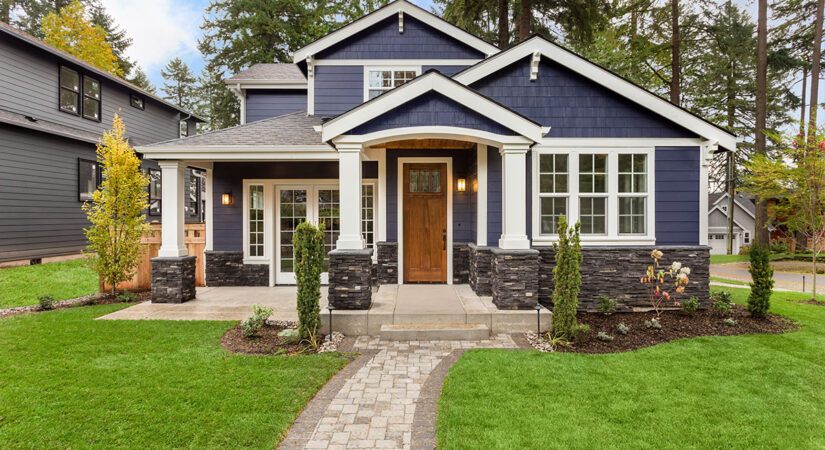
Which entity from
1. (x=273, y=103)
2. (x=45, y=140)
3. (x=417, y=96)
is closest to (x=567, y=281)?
(x=417, y=96)

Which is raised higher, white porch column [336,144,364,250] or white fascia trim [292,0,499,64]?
white fascia trim [292,0,499,64]

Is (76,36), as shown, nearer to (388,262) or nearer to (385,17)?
(385,17)

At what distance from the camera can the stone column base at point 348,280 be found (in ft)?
18.9

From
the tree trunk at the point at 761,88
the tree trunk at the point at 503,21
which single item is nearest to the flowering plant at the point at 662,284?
the tree trunk at the point at 503,21

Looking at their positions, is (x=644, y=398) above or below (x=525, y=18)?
below

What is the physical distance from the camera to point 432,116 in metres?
6.04

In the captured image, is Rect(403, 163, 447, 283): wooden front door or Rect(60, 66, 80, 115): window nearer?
Rect(403, 163, 447, 283): wooden front door

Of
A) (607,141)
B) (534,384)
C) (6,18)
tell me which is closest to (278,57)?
(6,18)

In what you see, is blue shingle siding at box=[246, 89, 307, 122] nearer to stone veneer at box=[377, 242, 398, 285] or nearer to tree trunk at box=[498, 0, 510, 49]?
stone veneer at box=[377, 242, 398, 285]

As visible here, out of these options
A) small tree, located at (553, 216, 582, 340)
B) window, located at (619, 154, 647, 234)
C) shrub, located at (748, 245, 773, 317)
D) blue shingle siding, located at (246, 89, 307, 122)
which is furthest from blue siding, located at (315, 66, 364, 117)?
shrub, located at (748, 245, 773, 317)

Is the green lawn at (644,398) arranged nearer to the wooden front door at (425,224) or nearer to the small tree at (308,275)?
the small tree at (308,275)

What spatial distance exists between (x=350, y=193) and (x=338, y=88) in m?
4.17

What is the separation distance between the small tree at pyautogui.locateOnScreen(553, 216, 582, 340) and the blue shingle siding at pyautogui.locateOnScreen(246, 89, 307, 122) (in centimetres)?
874

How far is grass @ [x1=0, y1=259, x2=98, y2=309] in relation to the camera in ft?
24.9
